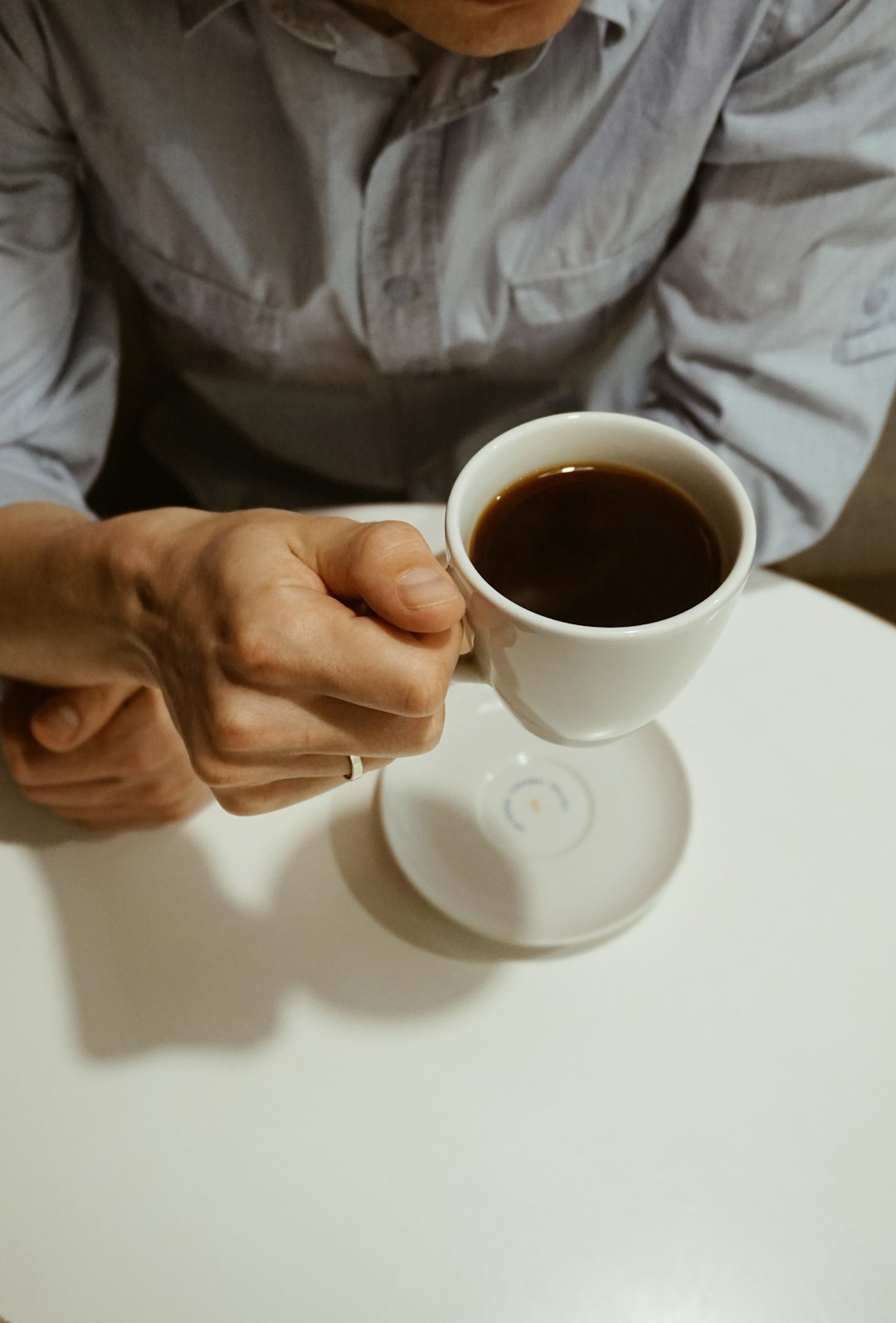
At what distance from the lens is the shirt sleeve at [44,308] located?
69 cm

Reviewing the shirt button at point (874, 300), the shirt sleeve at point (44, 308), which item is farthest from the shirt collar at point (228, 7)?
the shirt button at point (874, 300)

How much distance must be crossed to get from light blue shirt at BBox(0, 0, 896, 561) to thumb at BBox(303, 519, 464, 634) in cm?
36

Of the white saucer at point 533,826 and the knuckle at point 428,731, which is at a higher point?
the knuckle at point 428,731

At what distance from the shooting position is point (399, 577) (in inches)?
16.4

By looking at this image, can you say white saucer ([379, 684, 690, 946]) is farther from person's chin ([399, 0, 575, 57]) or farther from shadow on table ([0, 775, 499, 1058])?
person's chin ([399, 0, 575, 57])

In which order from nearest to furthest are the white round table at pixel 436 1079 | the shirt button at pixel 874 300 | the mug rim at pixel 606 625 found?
the mug rim at pixel 606 625 → the white round table at pixel 436 1079 → the shirt button at pixel 874 300

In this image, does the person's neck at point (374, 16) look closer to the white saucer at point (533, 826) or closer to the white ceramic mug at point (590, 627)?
the white ceramic mug at point (590, 627)

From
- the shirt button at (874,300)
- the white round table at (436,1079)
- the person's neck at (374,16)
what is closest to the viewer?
the white round table at (436,1079)

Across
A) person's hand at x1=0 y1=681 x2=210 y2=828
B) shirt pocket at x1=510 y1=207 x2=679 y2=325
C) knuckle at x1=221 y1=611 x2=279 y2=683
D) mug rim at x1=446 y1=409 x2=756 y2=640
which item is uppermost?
mug rim at x1=446 y1=409 x2=756 y2=640

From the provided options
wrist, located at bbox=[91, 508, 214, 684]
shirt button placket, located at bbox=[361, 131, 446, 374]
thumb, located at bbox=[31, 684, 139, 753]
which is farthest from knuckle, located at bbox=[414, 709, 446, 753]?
shirt button placket, located at bbox=[361, 131, 446, 374]

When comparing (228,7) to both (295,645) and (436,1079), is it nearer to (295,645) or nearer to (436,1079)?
(295,645)

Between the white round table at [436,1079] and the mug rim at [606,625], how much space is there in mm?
270

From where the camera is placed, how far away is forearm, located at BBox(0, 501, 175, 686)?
55 centimetres

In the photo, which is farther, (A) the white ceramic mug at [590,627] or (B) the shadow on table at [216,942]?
(B) the shadow on table at [216,942]
